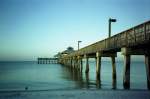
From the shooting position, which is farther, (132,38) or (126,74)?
(126,74)

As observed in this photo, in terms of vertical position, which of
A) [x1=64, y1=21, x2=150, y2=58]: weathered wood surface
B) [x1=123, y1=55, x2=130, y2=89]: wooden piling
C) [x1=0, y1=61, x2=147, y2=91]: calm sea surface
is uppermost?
[x1=64, y1=21, x2=150, y2=58]: weathered wood surface

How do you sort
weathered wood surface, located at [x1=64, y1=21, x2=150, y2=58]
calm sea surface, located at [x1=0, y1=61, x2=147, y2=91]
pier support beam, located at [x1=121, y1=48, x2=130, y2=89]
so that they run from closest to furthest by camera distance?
weathered wood surface, located at [x1=64, y1=21, x2=150, y2=58]
pier support beam, located at [x1=121, y1=48, x2=130, y2=89]
calm sea surface, located at [x1=0, y1=61, x2=147, y2=91]

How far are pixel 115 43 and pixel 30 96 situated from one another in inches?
386

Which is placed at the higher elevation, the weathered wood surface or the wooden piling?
the weathered wood surface

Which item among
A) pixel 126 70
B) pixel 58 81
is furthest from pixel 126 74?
pixel 58 81

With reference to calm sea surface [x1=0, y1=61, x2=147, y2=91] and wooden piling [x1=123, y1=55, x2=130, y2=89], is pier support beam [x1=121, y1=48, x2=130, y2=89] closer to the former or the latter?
wooden piling [x1=123, y1=55, x2=130, y2=89]

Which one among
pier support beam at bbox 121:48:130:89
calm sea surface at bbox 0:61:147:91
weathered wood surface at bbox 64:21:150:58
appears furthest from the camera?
calm sea surface at bbox 0:61:147:91

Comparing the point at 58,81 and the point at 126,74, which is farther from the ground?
the point at 126,74

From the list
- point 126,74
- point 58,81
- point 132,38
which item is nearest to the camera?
point 132,38

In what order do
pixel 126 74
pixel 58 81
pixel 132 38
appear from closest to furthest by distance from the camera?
pixel 132 38 < pixel 126 74 < pixel 58 81

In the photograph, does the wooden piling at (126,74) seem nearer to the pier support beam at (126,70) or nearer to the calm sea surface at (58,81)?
the pier support beam at (126,70)

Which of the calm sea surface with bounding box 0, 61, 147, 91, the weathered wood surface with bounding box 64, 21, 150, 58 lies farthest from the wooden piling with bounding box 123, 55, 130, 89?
the calm sea surface with bounding box 0, 61, 147, 91

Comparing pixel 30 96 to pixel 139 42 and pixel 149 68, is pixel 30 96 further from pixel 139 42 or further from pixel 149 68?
pixel 149 68

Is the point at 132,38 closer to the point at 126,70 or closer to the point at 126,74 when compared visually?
the point at 126,70
